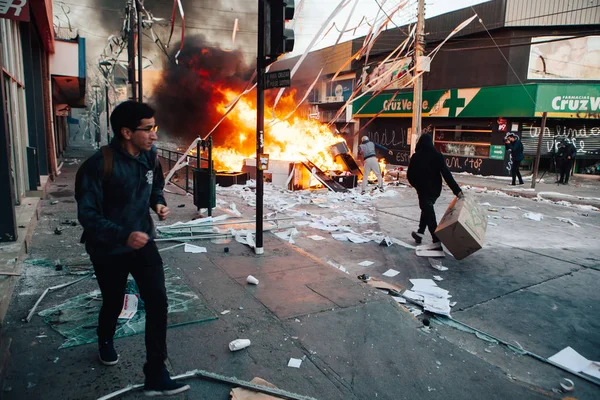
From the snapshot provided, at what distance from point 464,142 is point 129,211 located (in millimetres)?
21253

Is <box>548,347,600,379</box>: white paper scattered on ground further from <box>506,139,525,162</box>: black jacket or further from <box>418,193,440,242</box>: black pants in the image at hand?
<box>506,139,525,162</box>: black jacket

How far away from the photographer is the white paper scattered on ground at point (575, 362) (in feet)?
11.5

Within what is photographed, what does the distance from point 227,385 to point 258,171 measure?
3369 mm

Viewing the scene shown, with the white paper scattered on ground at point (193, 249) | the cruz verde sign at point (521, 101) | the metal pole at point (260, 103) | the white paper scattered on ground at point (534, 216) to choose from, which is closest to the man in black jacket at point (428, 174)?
the metal pole at point (260, 103)

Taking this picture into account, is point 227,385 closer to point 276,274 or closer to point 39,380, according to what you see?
point 39,380

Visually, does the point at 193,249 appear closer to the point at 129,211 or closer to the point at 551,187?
the point at 129,211

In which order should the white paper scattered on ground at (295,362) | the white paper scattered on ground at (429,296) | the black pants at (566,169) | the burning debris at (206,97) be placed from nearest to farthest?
1. the white paper scattered on ground at (295,362)
2. the white paper scattered on ground at (429,296)
3. the black pants at (566,169)
4. the burning debris at (206,97)

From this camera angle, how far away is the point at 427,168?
268 inches

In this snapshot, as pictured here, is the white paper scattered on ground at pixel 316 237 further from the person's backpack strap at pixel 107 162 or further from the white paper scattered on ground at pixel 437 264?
the person's backpack strap at pixel 107 162

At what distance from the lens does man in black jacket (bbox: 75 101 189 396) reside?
259cm

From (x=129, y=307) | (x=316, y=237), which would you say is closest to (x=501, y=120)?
(x=316, y=237)

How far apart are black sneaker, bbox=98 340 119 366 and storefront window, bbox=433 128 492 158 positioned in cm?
2026

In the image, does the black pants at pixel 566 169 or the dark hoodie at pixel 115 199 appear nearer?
the dark hoodie at pixel 115 199

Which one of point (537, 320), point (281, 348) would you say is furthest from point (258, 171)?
point (537, 320)
